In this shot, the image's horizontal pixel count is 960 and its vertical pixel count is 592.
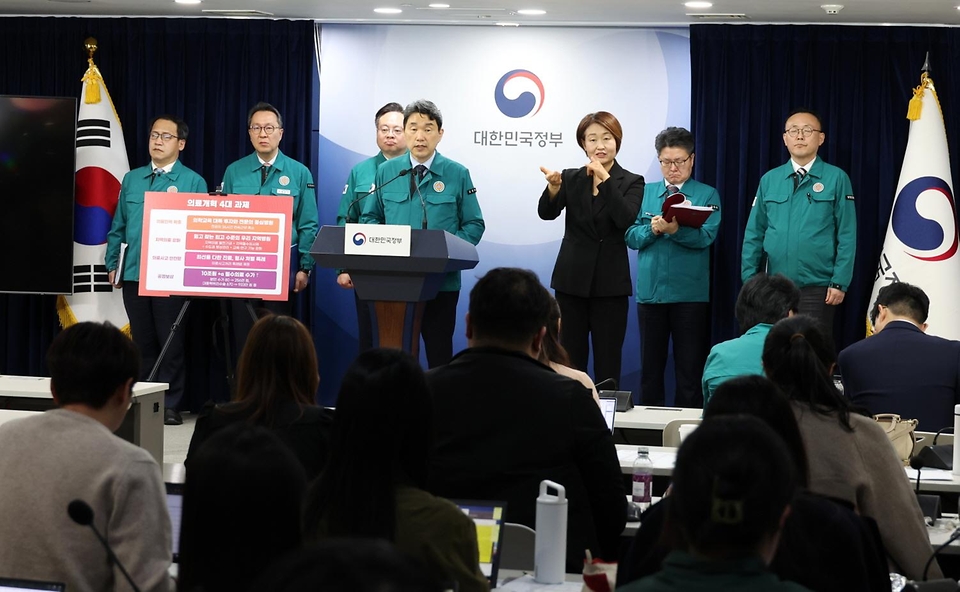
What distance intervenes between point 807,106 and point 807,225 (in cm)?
100

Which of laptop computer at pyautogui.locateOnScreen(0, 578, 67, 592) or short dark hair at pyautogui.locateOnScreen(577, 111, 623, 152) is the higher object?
short dark hair at pyautogui.locateOnScreen(577, 111, 623, 152)

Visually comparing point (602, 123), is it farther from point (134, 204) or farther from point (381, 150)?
point (134, 204)

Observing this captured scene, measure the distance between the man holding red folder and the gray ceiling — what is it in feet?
2.78

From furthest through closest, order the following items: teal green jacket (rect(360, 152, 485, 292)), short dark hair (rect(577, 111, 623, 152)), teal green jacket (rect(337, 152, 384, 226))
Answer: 1. teal green jacket (rect(337, 152, 384, 226))
2. teal green jacket (rect(360, 152, 485, 292))
3. short dark hair (rect(577, 111, 623, 152))

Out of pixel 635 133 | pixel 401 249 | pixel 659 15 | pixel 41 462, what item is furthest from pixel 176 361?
pixel 41 462

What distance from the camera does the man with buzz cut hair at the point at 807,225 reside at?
725cm

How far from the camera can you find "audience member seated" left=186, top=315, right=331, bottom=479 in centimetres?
283

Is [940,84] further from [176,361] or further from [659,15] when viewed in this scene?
[176,361]

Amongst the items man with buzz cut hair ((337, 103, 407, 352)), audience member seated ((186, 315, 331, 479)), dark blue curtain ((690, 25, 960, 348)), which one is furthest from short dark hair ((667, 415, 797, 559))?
dark blue curtain ((690, 25, 960, 348))

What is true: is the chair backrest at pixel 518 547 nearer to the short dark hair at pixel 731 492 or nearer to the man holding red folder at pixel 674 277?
the short dark hair at pixel 731 492

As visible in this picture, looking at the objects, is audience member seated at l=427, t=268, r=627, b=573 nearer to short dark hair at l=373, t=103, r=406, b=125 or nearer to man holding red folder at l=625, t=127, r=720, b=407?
man holding red folder at l=625, t=127, r=720, b=407

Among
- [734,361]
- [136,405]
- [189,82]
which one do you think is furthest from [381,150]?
[734,361]

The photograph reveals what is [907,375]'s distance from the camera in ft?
14.5

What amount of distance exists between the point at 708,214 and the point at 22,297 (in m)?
4.95
